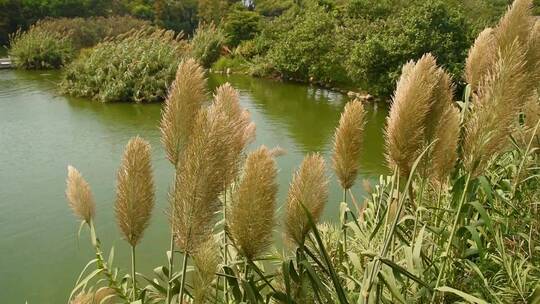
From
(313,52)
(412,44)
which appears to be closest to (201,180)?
(412,44)

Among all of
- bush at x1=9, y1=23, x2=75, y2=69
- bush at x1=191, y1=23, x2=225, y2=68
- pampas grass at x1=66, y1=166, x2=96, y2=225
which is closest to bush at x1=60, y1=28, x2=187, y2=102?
bush at x1=9, y1=23, x2=75, y2=69

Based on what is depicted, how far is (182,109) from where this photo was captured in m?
1.26

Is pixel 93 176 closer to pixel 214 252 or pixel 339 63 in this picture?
pixel 214 252

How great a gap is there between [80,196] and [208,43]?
20.3m

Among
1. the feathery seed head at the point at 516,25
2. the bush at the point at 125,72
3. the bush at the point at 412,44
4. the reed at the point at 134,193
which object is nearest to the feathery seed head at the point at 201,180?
the reed at the point at 134,193

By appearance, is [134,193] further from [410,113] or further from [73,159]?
[73,159]

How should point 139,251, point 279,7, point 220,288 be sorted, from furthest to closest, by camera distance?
point 279,7 < point 139,251 < point 220,288

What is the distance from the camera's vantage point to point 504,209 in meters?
2.41

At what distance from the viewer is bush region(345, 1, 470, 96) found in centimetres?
1203

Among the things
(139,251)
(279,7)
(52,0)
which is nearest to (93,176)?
(139,251)

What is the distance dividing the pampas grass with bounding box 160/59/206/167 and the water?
10.0 ft

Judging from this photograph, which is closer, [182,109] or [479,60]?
[182,109]

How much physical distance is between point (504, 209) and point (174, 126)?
5.95ft

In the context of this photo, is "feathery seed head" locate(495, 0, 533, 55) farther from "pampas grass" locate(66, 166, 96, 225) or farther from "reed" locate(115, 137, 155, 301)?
"pampas grass" locate(66, 166, 96, 225)
